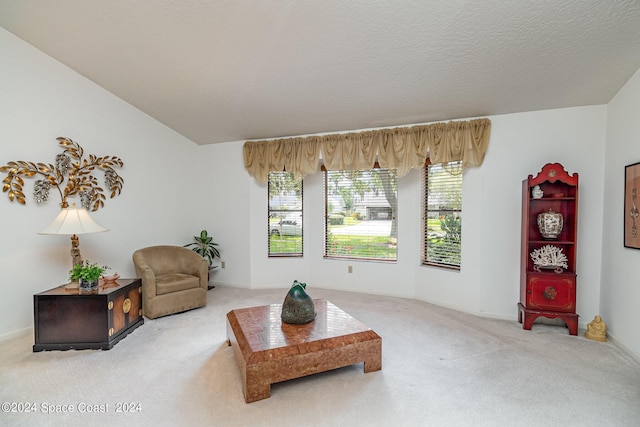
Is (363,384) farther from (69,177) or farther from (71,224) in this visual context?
(69,177)

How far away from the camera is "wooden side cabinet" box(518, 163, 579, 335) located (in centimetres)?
313

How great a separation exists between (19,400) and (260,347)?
1602 mm

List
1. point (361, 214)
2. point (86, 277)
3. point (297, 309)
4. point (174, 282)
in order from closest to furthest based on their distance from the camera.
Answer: point (297, 309), point (86, 277), point (174, 282), point (361, 214)

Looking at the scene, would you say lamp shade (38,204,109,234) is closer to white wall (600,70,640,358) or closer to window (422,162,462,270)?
window (422,162,462,270)

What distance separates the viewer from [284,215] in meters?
5.04

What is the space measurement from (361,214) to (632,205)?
116 inches

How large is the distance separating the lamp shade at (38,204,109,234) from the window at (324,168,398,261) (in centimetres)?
304

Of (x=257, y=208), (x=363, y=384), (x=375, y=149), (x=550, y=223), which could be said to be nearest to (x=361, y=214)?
(x=375, y=149)

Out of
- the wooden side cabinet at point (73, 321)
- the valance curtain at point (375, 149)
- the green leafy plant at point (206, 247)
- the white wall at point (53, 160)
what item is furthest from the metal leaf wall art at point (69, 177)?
the valance curtain at point (375, 149)

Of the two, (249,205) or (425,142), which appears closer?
(425,142)

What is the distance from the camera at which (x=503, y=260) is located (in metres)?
3.60

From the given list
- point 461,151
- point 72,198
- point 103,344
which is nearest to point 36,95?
point 72,198

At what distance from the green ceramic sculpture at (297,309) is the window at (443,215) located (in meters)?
2.31

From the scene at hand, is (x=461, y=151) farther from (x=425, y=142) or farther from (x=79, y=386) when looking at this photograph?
(x=79, y=386)
